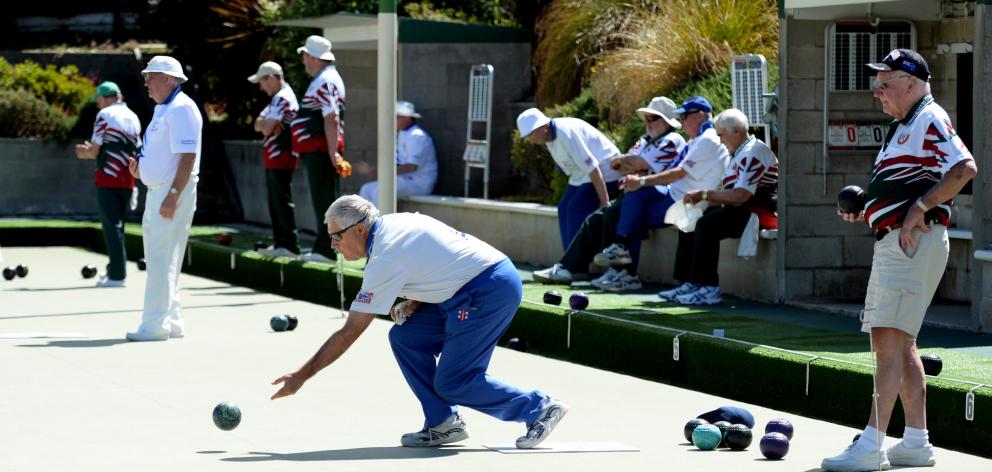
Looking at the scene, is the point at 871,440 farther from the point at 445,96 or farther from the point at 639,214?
the point at 445,96

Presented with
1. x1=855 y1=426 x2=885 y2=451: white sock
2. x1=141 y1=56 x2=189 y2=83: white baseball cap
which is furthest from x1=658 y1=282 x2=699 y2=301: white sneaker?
x1=855 y1=426 x2=885 y2=451: white sock

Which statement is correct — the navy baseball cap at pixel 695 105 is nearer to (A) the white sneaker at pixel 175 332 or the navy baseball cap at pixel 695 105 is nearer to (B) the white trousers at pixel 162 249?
(B) the white trousers at pixel 162 249

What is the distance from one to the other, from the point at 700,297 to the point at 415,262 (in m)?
4.32

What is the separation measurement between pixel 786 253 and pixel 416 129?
5533 mm

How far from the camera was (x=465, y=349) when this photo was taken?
21.4 feet

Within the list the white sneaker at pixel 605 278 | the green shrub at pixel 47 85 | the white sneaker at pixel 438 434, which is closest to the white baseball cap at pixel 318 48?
the white sneaker at pixel 605 278

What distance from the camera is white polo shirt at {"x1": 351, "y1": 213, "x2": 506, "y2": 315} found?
6.33m

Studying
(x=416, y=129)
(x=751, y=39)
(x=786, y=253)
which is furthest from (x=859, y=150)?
(x=416, y=129)

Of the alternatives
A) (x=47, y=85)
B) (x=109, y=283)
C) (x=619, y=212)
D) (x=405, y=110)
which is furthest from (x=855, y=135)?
(x=47, y=85)

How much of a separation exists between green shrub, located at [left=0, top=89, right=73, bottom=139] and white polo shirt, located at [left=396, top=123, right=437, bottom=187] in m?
6.60

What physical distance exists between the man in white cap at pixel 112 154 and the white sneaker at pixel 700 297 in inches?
198

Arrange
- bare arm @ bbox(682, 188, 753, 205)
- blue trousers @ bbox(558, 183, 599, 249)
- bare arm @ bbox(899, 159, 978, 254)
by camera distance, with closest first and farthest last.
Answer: bare arm @ bbox(899, 159, 978, 254), bare arm @ bbox(682, 188, 753, 205), blue trousers @ bbox(558, 183, 599, 249)

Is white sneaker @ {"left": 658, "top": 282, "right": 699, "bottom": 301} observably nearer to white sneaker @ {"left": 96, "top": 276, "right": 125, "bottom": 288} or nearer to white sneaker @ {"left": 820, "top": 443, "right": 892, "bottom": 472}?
white sneaker @ {"left": 820, "top": 443, "right": 892, "bottom": 472}

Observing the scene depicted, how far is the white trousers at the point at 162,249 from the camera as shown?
984 cm
